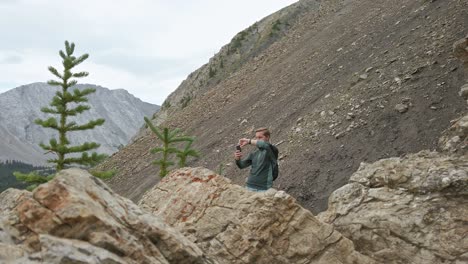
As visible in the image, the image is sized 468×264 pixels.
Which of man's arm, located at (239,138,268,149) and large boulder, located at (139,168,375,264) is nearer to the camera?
large boulder, located at (139,168,375,264)

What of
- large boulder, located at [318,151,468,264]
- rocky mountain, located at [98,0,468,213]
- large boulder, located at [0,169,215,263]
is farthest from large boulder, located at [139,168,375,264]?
rocky mountain, located at [98,0,468,213]

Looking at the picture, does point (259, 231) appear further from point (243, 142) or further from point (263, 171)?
point (243, 142)

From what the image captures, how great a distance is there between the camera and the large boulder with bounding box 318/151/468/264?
823 centimetres

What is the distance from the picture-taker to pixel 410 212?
8.70 metres

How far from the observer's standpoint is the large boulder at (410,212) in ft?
27.0

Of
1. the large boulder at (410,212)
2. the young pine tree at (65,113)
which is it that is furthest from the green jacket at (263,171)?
the young pine tree at (65,113)

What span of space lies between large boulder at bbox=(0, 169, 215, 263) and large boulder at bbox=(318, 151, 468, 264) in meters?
3.61

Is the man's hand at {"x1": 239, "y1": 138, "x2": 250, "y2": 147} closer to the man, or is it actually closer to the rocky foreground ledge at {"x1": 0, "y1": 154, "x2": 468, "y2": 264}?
the man

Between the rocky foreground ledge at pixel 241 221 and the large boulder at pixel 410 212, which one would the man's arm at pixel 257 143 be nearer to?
the rocky foreground ledge at pixel 241 221

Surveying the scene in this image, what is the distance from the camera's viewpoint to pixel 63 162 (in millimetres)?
15812

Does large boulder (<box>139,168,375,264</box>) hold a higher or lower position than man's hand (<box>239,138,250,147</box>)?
lower

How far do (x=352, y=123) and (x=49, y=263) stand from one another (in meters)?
14.8

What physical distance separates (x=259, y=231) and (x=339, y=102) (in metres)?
13.7

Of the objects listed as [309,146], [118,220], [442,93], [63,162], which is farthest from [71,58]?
[442,93]
